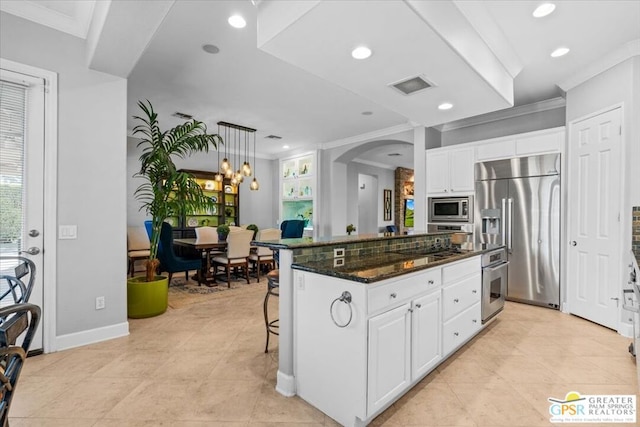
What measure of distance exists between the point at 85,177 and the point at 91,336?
1.46m

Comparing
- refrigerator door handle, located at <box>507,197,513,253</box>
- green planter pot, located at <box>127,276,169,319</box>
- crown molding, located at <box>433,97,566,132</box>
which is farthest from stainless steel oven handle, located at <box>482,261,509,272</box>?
green planter pot, located at <box>127,276,169,319</box>

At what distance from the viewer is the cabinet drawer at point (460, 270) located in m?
2.36

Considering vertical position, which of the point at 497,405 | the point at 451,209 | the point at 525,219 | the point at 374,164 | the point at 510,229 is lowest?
the point at 497,405

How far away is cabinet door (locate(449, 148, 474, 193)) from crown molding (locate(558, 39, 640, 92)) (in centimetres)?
131

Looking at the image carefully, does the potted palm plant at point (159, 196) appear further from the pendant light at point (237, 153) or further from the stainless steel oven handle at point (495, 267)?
the stainless steel oven handle at point (495, 267)

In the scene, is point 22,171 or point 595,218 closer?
point 22,171

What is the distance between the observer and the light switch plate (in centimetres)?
273

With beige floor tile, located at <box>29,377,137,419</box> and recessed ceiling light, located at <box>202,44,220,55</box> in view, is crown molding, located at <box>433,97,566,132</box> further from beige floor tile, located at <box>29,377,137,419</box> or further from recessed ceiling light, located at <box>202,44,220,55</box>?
beige floor tile, located at <box>29,377,137,419</box>

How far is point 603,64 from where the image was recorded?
327cm

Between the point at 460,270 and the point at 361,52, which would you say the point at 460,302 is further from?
the point at 361,52

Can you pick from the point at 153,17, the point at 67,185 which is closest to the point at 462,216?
the point at 153,17

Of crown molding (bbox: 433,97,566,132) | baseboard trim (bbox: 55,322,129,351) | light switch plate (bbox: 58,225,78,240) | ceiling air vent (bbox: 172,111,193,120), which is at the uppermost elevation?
ceiling air vent (bbox: 172,111,193,120)

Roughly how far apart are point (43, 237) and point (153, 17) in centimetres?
204

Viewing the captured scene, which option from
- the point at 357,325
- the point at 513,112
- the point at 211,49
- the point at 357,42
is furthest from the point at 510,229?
the point at 211,49
